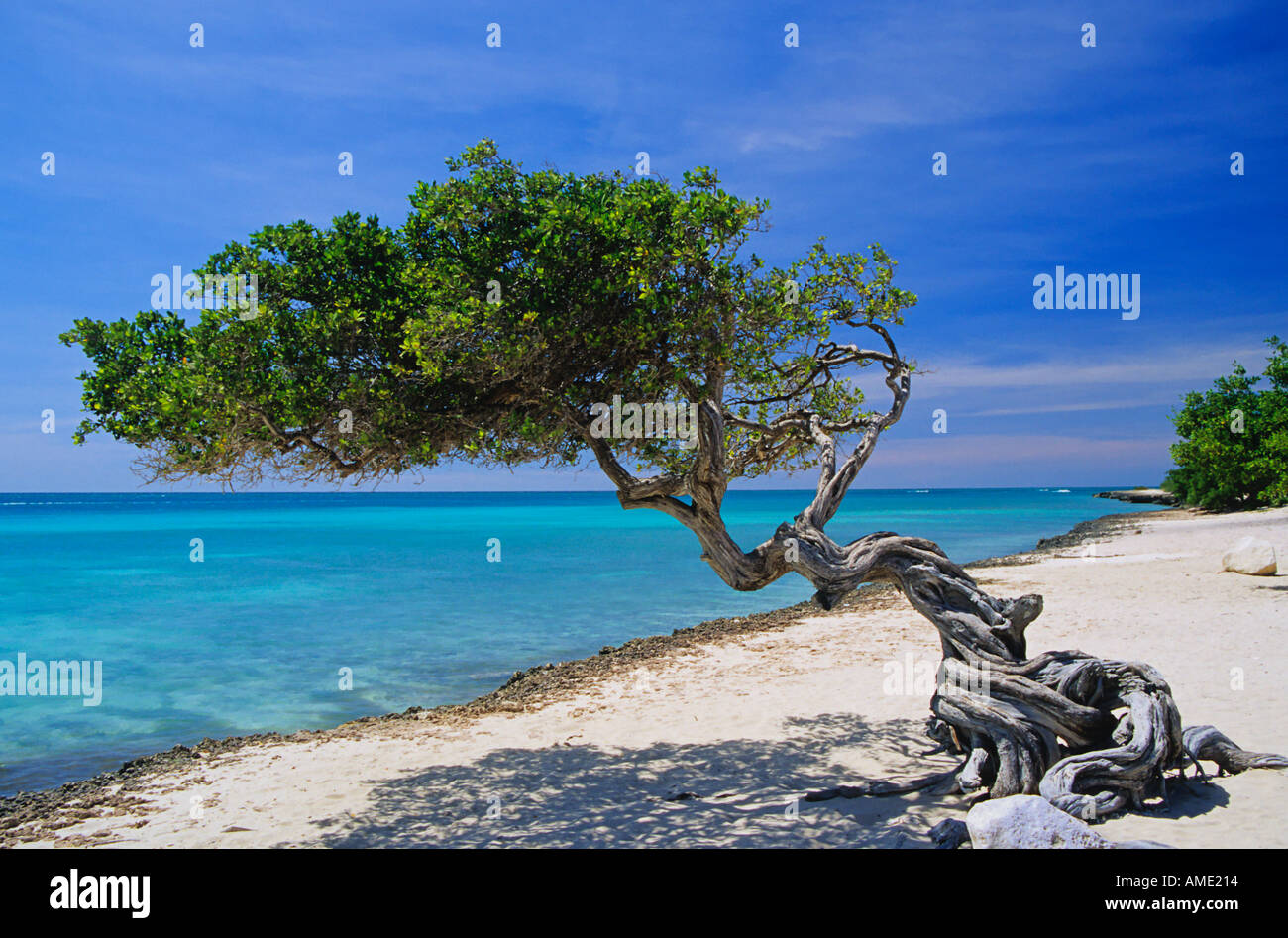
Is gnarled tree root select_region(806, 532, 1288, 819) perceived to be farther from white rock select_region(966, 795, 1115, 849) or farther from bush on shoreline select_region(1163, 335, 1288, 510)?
bush on shoreline select_region(1163, 335, 1288, 510)

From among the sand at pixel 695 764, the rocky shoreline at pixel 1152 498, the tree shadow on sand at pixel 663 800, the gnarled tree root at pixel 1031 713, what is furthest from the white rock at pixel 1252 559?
the rocky shoreline at pixel 1152 498

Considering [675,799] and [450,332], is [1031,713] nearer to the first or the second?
[675,799]

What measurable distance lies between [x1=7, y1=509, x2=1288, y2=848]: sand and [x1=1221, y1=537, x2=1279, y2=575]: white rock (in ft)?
13.5

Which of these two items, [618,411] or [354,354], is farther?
[618,411]

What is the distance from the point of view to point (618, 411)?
780cm

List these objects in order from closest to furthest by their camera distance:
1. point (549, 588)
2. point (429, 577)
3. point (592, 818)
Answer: point (592, 818) → point (549, 588) → point (429, 577)

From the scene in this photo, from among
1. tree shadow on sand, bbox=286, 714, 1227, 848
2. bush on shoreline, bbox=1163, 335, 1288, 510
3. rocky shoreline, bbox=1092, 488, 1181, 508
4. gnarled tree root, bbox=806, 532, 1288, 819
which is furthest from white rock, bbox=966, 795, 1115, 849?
rocky shoreline, bbox=1092, 488, 1181, 508

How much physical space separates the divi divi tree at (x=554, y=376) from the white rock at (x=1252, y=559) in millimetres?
15610

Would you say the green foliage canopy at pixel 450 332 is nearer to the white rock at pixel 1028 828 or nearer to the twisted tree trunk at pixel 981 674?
the twisted tree trunk at pixel 981 674

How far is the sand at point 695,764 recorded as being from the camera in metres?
6.72

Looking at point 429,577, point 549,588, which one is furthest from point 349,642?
point 429,577

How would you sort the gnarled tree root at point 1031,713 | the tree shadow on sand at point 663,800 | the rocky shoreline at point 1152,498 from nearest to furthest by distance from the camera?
the gnarled tree root at point 1031,713
the tree shadow on sand at point 663,800
the rocky shoreline at point 1152,498
